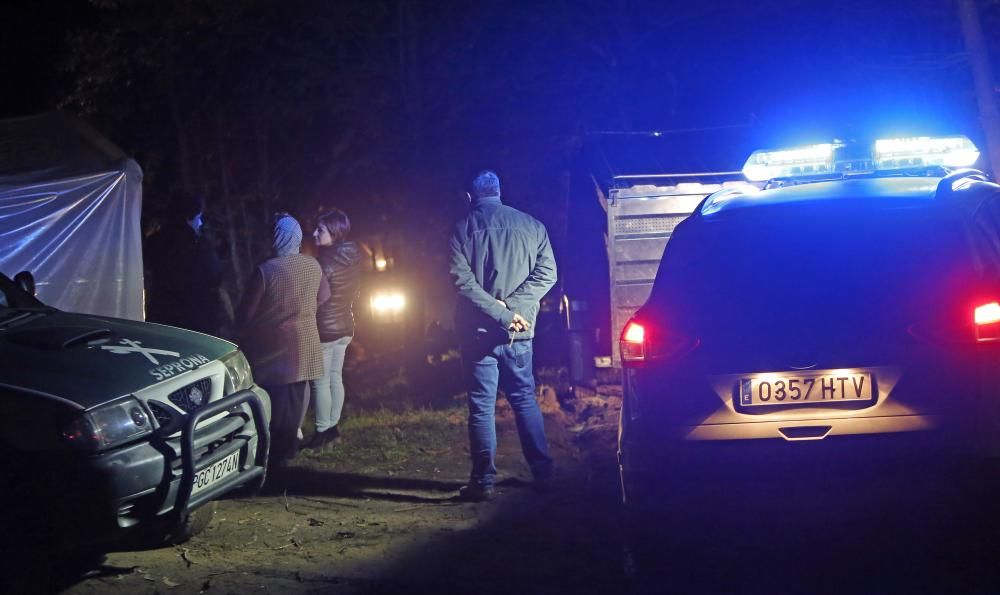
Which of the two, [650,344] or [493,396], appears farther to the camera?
[493,396]

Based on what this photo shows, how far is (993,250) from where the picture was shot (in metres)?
4.27

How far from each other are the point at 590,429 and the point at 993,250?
465 centimetres

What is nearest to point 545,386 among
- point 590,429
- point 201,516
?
point 590,429

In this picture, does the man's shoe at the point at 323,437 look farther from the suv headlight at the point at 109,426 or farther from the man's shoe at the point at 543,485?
the suv headlight at the point at 109,426

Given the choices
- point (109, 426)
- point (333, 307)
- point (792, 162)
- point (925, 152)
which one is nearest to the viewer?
point (109, 426)

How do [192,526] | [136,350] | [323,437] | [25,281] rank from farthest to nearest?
[323,437]
[25,281]
[192,526]
[136,350]

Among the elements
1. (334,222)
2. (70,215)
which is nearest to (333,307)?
(334,222)

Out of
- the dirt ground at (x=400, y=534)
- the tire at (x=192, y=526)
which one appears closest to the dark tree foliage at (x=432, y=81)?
the dirt ground at (x=400, y=534)

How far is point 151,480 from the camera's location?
4484mm

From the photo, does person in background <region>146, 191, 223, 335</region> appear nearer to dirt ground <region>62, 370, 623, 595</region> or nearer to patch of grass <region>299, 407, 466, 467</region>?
patch of grass <region>299, 407, 466, 467</region>

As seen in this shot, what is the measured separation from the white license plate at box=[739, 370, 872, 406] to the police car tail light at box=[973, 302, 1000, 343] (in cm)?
44

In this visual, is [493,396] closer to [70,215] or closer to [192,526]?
[192,526]

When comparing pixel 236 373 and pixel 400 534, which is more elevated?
pixel 236 373

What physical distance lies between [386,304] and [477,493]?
19.5ft
